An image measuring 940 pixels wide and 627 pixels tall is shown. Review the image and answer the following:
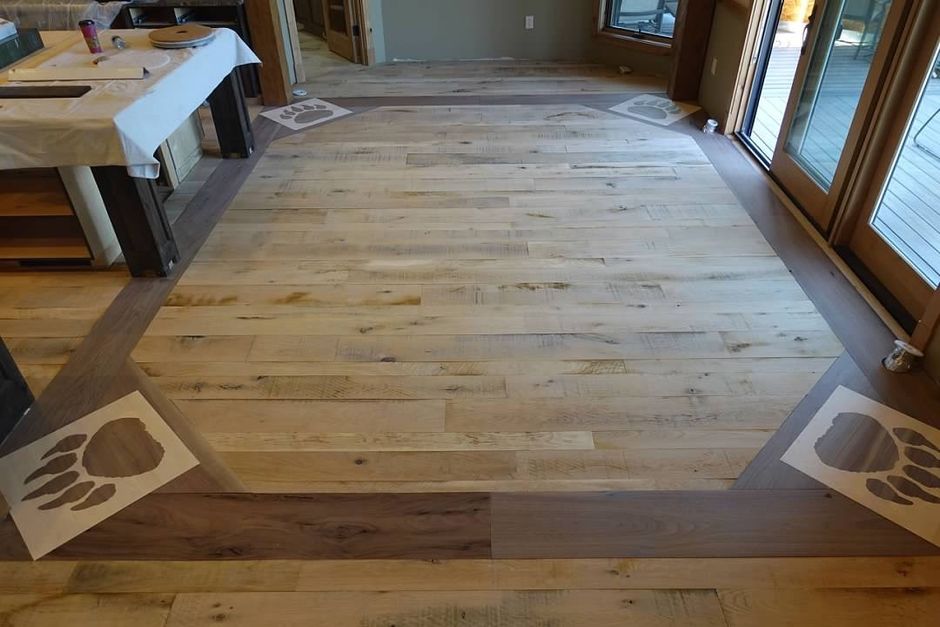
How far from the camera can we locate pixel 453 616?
1.52m

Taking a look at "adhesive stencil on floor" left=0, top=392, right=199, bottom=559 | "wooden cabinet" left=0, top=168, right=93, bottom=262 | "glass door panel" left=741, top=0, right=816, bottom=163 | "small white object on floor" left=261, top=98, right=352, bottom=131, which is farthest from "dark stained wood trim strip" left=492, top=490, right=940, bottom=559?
"small white object on floor" left=261, top=98, right=352, bottom=131

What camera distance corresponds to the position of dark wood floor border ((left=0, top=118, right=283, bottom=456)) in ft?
6.71

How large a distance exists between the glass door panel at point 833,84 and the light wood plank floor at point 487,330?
1.44ft

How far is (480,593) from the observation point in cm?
157

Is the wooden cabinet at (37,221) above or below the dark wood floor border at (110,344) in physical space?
above

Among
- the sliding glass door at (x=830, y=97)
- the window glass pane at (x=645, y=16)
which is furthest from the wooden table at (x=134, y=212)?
the window glass pane at (x=645, y=16)

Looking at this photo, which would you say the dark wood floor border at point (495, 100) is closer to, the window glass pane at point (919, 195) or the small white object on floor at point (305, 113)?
the small white object on floor at point (305, 113)

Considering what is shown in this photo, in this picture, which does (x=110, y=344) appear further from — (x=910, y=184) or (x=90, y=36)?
(x=910, y=184)

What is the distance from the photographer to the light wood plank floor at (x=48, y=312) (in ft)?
7.54

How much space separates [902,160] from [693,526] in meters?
1.83

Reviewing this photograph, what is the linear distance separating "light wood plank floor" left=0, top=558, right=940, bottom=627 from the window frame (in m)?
4.16

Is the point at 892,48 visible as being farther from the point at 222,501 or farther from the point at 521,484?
the point at 222,501

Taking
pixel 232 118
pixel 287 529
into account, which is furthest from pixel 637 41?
pixel 287 529

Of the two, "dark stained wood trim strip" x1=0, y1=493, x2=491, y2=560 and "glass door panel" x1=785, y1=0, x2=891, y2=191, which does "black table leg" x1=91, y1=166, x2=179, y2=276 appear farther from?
"glass door panel" x1=785, y1=0, x2=891, y2=191
